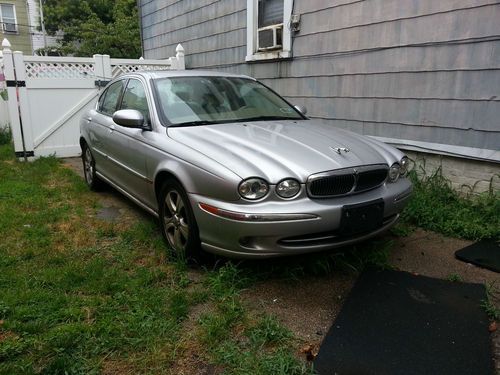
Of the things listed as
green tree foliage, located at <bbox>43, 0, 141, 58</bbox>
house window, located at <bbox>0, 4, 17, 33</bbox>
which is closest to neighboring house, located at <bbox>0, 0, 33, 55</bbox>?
house window, located at <bbox>0, 4, 17, 33</bbox>

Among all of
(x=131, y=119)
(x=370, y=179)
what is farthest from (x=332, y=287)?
(x=131, y=119)

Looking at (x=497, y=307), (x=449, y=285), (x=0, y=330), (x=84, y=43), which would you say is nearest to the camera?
(x=0, y=330)

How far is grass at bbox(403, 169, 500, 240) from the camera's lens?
3.94 meters

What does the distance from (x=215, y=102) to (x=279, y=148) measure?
1163 mm

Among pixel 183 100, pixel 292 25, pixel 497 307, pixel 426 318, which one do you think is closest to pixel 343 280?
pixel 426 318

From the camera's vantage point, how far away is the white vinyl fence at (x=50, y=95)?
23.3ft

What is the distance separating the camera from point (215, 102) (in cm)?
396

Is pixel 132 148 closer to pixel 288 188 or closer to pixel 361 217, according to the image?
pixel 288 188

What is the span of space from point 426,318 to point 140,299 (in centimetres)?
181

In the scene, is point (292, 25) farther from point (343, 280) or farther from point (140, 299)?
point (140, 299)

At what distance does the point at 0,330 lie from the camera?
8.17 feet

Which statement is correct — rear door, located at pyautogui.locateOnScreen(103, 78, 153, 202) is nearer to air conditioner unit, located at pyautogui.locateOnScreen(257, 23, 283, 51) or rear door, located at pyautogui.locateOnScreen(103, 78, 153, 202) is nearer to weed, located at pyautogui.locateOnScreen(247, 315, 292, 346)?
weed, located at pyautogui.locateOnScreen(247, 315, 292, 346)

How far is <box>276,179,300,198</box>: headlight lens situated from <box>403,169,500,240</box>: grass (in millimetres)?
1999

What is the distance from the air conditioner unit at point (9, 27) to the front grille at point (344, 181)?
23535mm
